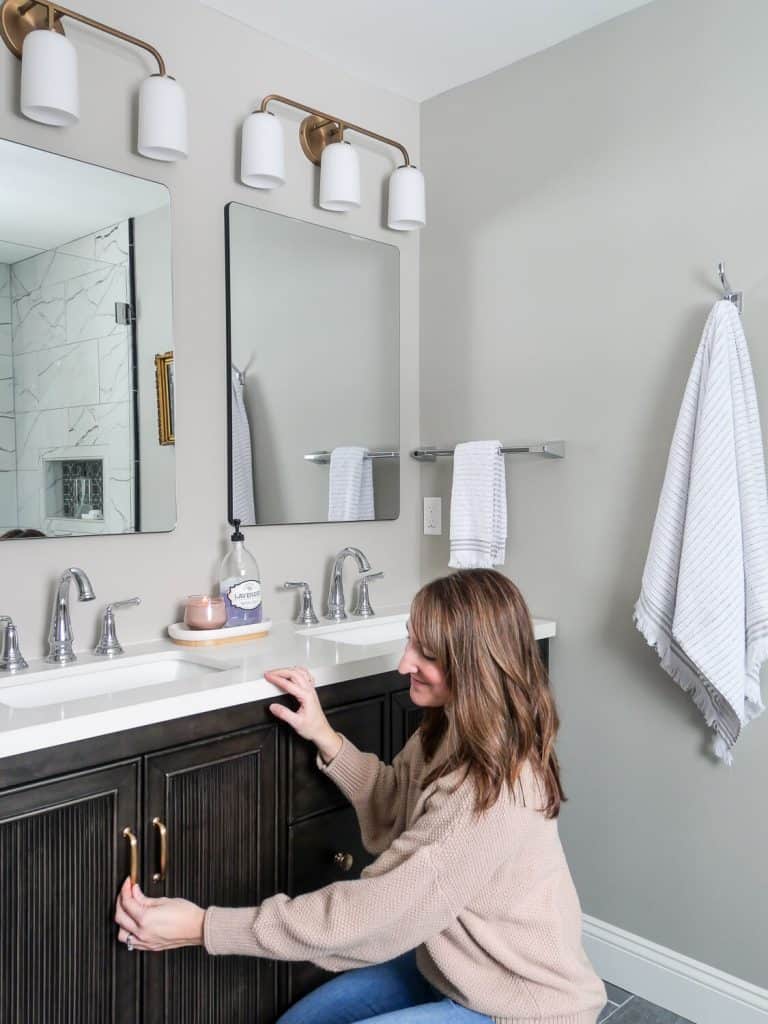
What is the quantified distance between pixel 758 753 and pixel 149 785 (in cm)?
129

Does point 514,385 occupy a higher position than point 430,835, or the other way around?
point 514,385

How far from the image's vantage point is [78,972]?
57.3 inches

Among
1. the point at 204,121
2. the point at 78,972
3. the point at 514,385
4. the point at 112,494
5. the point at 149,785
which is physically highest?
the point at 204,121

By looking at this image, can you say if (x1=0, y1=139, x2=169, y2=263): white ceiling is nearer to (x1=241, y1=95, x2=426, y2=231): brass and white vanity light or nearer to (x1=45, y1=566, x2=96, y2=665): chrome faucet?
(x1=241, y1=95, x2=426, y2=231): brass and white vanity light

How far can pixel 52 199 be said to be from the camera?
1861 millimetres

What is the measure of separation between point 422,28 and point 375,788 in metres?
1.82

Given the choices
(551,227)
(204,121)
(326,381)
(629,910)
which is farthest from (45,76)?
(629,910)

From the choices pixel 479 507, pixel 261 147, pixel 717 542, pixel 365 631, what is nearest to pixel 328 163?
pixel 261 147

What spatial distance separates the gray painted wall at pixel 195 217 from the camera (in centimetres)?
191

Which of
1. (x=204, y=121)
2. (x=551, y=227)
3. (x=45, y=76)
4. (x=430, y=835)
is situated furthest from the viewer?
(x=551, y=227)

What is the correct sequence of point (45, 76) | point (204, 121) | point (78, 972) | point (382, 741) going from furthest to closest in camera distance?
1. point (204, 121)
2. point (382, 741)
3. point (45, 76)
4. point (78, 972)

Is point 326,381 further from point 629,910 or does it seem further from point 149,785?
point 629,910

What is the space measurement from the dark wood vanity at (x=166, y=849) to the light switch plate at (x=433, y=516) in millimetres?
800

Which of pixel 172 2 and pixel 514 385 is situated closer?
pixel 172 2
